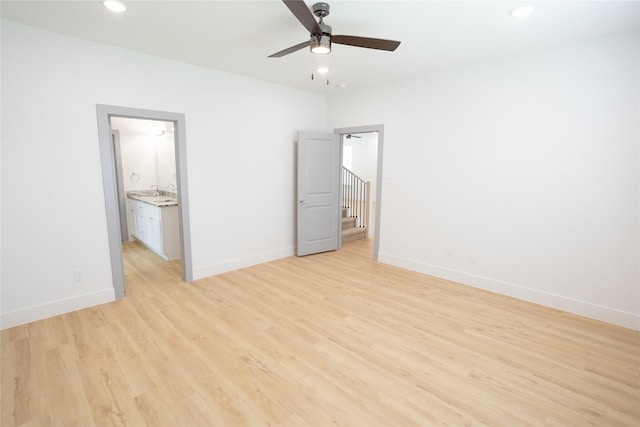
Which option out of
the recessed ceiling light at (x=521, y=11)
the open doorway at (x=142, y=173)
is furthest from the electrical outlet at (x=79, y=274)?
the recessed ceiling light at (x=521, y=11)

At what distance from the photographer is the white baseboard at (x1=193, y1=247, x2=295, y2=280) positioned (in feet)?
13.4

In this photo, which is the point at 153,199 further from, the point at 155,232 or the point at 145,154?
the point at 145,154

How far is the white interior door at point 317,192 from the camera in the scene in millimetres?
4898

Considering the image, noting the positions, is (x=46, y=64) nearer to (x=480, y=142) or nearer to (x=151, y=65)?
(x=151, y=65)

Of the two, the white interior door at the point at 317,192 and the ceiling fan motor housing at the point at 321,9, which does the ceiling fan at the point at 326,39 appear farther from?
the white interior door at the point at 317,192

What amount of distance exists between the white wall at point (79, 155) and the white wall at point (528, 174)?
7.82 ft

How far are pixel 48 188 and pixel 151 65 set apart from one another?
1.68 meters

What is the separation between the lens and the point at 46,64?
2.82m

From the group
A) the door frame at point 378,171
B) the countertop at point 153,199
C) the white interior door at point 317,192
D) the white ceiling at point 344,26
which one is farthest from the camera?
the white interior door at point 317,192

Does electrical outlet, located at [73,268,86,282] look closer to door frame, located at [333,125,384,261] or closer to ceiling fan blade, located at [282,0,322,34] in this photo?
ceiling fan blade, located at [282,0,322,34]

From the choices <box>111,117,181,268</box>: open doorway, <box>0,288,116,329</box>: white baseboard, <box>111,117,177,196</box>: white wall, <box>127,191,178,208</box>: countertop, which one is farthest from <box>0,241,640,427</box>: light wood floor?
<box>111,117,177,196</box>: white wall

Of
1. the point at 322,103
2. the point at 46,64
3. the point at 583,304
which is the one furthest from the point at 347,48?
the point at 583,304

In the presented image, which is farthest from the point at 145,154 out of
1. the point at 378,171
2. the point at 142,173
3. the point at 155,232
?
the point at 378,171

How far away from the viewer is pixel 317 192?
5.11 metres
